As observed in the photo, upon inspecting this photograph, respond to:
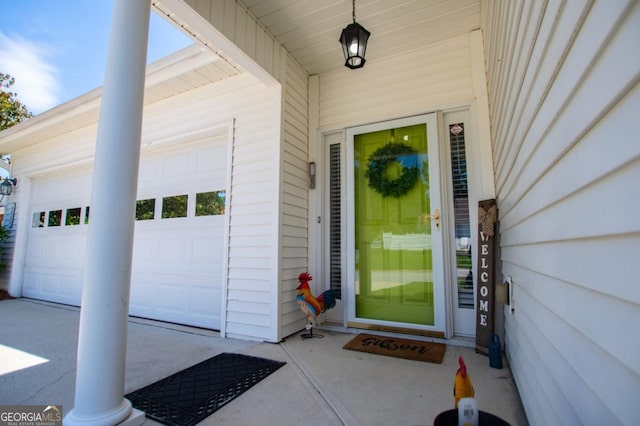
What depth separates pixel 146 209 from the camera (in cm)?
434

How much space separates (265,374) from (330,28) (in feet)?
10.2

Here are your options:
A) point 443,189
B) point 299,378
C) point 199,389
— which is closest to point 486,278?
point 443,189

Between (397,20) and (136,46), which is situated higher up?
(397,20)

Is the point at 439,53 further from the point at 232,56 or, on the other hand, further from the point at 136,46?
the point at 136,46

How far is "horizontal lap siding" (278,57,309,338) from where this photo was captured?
3.10 meters

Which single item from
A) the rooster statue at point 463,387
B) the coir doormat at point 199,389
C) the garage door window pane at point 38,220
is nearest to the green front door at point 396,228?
the coir doormat at point 199,389

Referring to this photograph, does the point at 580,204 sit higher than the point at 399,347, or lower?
higher

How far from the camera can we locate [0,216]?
770 cm

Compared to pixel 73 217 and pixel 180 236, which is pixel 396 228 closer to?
pixel 180 236

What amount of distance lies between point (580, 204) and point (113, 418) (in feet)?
6.74

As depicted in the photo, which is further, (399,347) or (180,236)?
(180,236)

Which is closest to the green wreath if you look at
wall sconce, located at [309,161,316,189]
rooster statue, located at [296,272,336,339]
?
wall sconce, located at [309,161,316,189]

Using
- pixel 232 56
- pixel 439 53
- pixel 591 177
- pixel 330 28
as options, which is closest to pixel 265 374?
pixel 591 177

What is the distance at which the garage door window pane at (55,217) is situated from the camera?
557 centimetres
